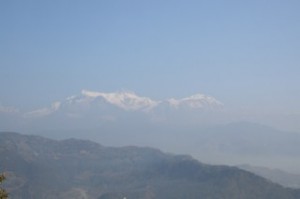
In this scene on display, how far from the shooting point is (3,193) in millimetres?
68500

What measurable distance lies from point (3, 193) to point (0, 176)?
8.86ft

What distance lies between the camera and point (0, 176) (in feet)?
220
